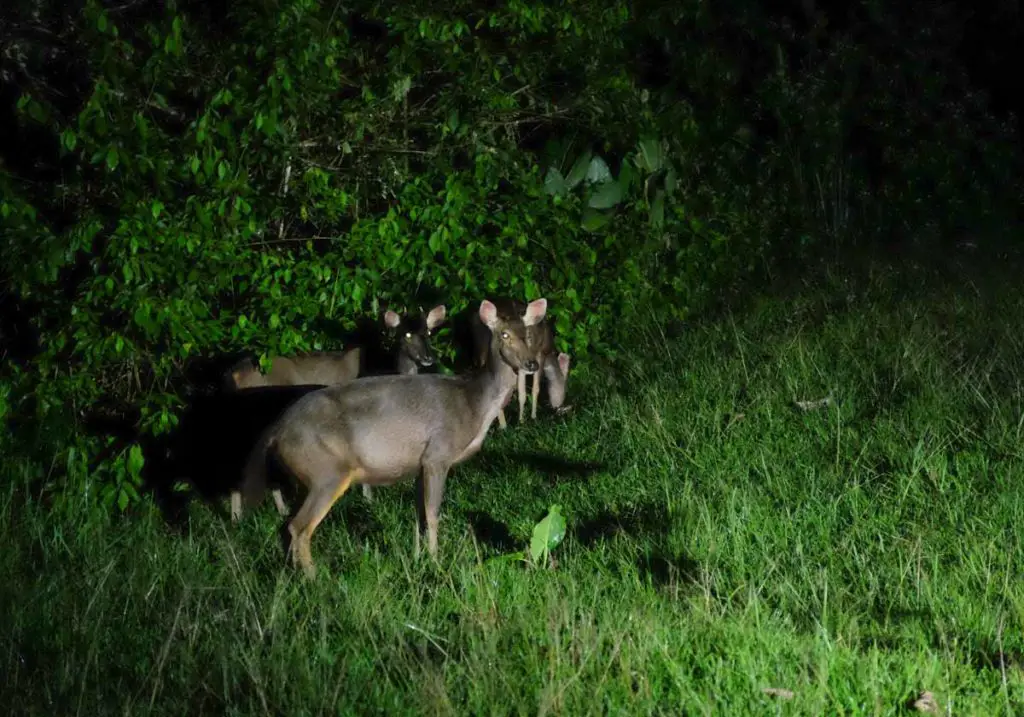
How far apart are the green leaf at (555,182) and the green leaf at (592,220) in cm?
23

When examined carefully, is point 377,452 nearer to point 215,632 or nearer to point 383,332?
point 215,632

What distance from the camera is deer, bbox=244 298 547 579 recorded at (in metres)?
7.36

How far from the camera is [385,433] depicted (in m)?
7.61

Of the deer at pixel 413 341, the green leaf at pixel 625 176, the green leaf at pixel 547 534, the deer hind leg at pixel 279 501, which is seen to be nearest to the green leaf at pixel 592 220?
the green leaf at pixel 625 176

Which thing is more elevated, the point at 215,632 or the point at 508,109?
the point at 508,109

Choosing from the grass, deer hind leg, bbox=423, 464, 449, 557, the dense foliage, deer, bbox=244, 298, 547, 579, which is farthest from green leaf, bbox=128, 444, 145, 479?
deer hind leg, bbox=423, 464, 449, 557

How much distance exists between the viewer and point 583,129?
1091cm

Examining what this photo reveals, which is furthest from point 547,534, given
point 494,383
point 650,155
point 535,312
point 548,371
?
point 650,155

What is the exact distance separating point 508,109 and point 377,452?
3.12 meters

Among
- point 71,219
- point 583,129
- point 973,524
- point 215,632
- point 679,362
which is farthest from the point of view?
point 583,129

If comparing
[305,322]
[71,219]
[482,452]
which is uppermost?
[71,219]

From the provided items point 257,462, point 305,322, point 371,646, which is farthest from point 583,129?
point 371,646

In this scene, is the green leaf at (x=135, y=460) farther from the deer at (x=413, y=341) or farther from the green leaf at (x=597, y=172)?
the green leaf at (x=597, y=172)

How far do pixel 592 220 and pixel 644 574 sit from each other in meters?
4.64
